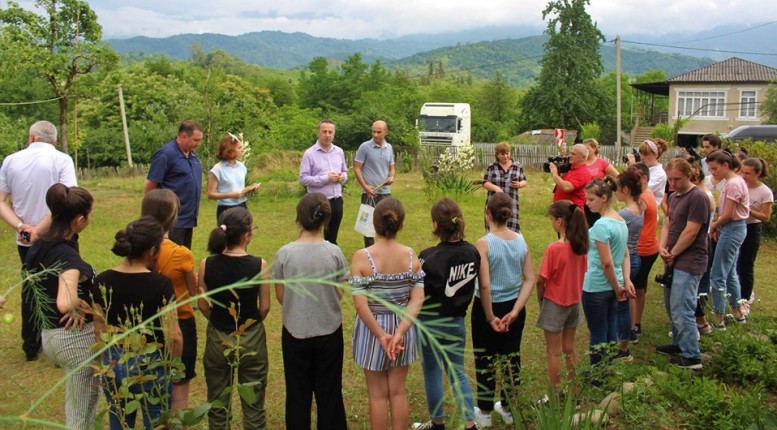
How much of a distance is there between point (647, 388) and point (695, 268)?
4.23 feet

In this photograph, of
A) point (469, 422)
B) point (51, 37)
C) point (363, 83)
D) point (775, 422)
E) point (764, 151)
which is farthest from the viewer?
point (363, 83)

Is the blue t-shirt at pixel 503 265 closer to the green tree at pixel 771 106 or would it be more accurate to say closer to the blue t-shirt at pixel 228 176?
the blue t-shirt at pixel 228 176

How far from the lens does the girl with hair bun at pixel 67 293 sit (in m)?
3.00

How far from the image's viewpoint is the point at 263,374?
3510 mm

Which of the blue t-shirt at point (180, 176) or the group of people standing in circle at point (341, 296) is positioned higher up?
the blue t-shirt at point (180, 176)

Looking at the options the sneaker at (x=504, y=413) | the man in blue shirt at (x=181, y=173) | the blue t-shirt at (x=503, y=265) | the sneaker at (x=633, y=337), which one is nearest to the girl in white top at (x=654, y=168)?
the sneaker at (x=633, y=337)

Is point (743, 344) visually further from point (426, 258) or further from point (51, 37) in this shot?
point (51, 37)

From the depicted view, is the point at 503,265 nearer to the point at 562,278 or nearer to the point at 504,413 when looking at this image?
the point at 562,278

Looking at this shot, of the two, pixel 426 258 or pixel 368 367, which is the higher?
pixel 426 258

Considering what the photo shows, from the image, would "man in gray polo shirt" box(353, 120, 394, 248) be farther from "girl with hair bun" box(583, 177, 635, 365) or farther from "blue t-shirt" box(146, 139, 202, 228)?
"girl with hair bun" box(583, 177, 635, 365)

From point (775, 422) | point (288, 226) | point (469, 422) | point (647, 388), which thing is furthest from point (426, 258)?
point (288, 226)

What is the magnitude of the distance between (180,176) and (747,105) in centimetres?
4250

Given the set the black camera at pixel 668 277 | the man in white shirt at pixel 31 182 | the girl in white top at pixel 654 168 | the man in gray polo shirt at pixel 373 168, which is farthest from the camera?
the man in gray polo shirt at pixel 373 168

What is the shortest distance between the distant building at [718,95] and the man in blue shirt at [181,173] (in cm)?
3675
